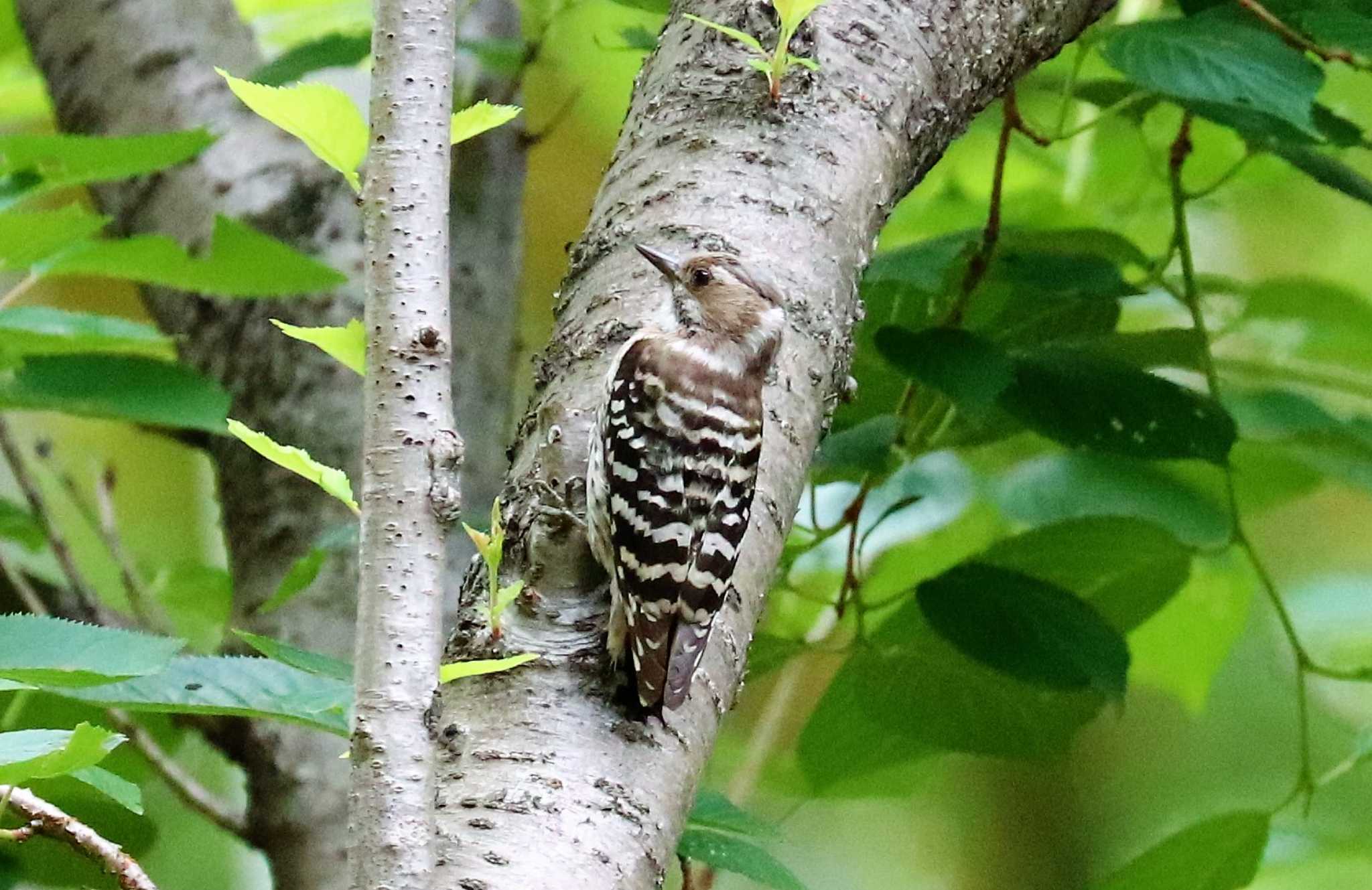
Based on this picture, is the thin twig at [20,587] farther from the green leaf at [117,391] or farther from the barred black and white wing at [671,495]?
the barred black and white wing at [671,495]

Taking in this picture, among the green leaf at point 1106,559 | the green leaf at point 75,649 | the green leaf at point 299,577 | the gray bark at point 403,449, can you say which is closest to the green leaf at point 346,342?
the gray bark at point 403,449

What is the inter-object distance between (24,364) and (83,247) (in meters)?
0.15

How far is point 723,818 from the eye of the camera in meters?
0.99

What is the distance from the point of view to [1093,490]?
1.71m

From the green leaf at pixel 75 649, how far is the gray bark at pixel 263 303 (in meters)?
0.82

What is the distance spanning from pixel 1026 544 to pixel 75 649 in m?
0.98

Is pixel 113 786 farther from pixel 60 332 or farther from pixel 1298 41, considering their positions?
pixel 1298 41

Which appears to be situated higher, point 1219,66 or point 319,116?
point 319,116

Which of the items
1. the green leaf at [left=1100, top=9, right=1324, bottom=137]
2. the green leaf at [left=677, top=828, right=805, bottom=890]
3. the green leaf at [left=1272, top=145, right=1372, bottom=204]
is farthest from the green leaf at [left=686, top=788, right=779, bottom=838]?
the green leaf at [left=1272, top=145, right=1372, bottom=204]

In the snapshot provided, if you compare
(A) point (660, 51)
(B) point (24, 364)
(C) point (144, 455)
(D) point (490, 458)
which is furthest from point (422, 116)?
(C) point (144, 455)

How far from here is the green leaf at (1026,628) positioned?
1.24 m

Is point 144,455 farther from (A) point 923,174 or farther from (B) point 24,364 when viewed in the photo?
(A) point 923,174

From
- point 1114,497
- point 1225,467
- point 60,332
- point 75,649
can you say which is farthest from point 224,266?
point 1114,497

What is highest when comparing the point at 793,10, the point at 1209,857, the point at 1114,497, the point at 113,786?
the point at 793,10
